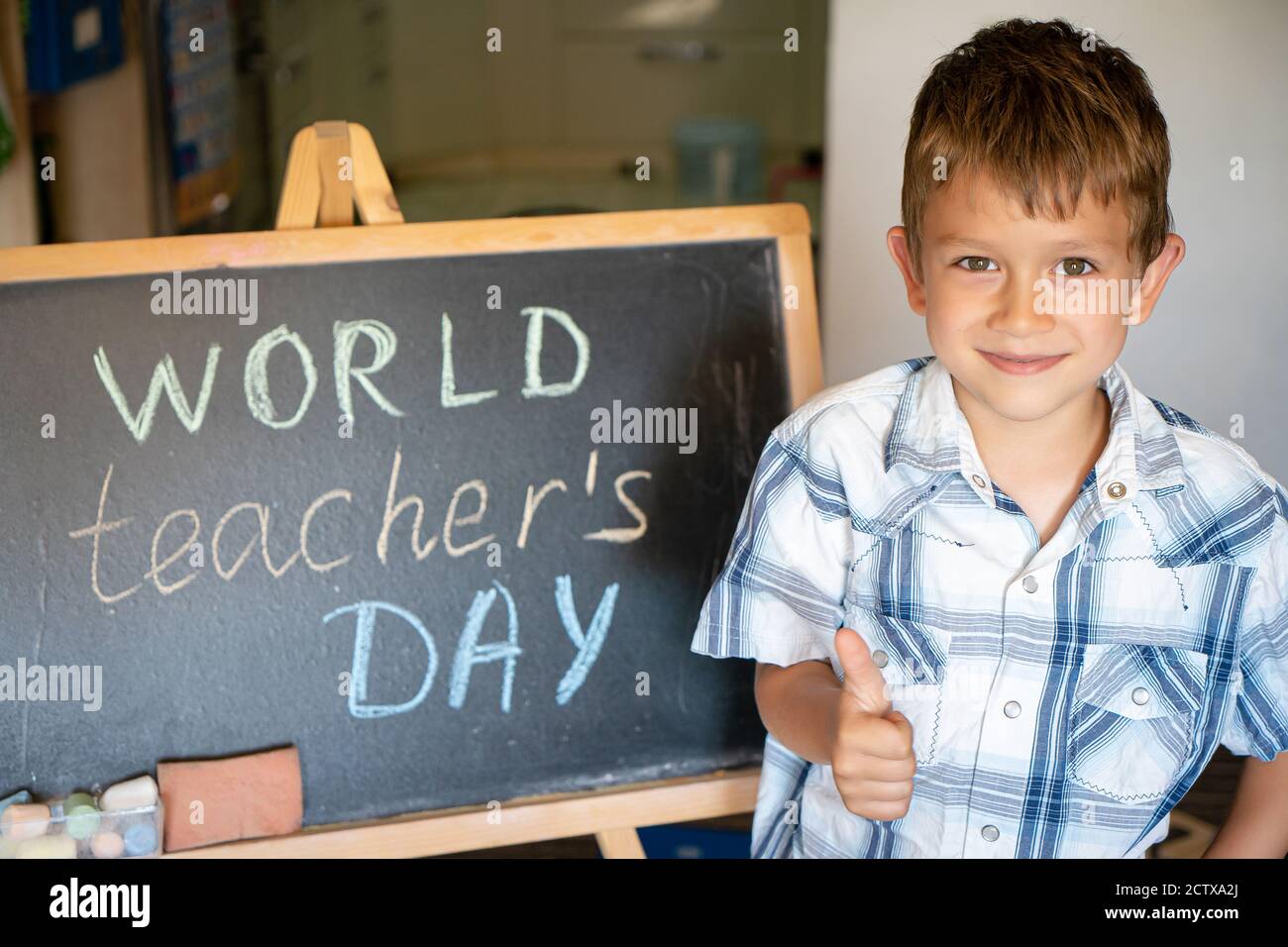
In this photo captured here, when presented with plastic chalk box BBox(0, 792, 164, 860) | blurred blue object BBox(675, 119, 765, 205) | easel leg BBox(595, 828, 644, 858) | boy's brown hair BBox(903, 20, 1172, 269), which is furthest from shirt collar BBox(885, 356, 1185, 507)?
blurred blue object BBox(675, 119, 765, 205)

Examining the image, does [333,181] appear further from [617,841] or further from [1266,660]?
[1266,660]

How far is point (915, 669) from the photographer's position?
3.40ft

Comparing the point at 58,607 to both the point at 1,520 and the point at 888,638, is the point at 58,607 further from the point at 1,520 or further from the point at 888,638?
the point at 888,638

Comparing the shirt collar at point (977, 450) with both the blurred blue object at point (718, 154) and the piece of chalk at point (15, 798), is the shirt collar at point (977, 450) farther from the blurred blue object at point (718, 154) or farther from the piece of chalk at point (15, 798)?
the blurred blue object at point (718, 154)

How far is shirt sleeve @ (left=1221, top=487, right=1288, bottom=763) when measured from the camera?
1.01m

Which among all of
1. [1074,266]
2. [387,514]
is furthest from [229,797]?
[1074,266]

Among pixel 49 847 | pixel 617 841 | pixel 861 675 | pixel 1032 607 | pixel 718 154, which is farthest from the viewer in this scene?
pixel 718 154

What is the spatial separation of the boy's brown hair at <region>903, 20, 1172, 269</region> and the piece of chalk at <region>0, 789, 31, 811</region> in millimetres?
855

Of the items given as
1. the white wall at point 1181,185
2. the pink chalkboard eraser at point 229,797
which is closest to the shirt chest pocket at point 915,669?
the pink chalkboard eraser at point 229,797

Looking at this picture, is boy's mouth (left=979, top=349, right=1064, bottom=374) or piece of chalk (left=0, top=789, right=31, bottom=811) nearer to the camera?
boy's mouth (left=979, top=349, right=1064, bottom=374)

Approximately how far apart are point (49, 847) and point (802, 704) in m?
0.63

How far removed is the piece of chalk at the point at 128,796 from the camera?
1135 mm

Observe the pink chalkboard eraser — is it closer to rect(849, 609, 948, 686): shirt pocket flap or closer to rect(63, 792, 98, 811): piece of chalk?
rect(63, 792, 98, 811): piece of chalk
